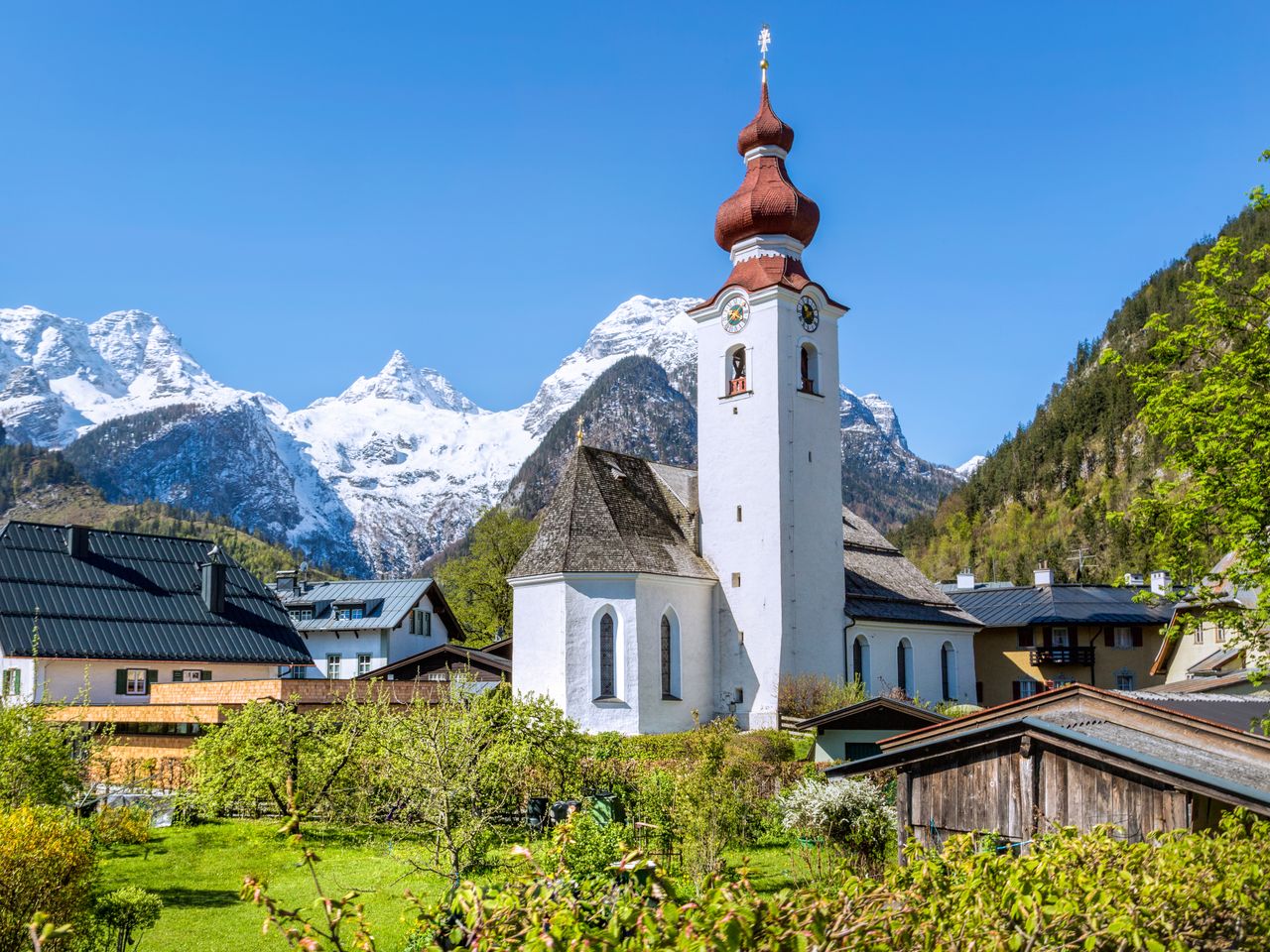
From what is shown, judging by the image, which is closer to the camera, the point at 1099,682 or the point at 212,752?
the point at 212,752

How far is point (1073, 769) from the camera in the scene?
12.2 m

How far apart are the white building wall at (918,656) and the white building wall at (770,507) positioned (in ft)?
7.27

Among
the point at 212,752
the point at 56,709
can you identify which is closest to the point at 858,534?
the point at 212,752

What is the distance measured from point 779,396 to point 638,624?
9297 mm

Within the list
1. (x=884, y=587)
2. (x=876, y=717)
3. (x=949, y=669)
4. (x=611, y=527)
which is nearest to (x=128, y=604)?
(x=611, y=527)

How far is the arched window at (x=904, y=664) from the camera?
139 feet

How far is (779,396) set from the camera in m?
38.5

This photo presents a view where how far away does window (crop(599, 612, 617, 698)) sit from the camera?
3569 centimetres

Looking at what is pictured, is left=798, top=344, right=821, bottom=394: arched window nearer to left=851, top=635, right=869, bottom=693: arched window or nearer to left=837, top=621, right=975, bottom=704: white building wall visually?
left=837, top=621, right=975, bottom=704: white building wall

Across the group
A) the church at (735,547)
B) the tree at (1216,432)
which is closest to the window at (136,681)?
the church at (735,547)

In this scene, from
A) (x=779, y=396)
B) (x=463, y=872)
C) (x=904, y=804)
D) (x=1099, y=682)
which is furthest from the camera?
(x=1099, y=682)

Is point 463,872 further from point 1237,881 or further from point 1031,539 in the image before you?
point 1031,539

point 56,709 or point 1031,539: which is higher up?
point 1031,539

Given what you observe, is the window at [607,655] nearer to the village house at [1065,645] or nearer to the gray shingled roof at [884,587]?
the gray shingled roof at [884,587]
